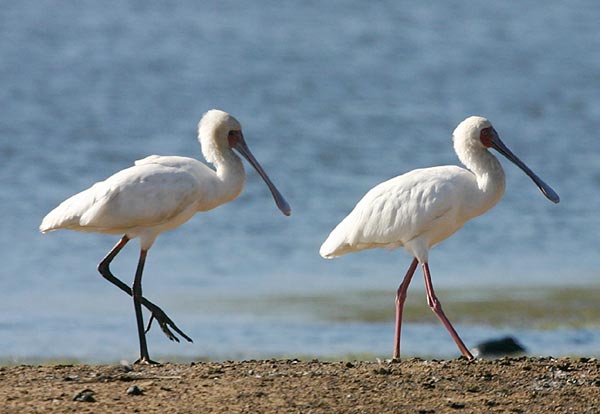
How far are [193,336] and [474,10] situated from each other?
28219 mm

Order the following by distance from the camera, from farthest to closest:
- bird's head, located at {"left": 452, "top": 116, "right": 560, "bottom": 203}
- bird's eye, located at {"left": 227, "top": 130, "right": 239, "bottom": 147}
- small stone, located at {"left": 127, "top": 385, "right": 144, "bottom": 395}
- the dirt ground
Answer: bird's eye, located at {"left": 227, "top": 130, "right": 239, "bottom": 147} → bird's head, located at {"left": 452, "top": 116, "right": 560, "bottom": 203} → small stone, located at {"left": 127, "top": 385, "right": 144, "bottom": 395} → the dirt ground

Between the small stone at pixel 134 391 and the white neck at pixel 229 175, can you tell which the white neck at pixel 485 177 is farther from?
the small stone at pixel 134 391

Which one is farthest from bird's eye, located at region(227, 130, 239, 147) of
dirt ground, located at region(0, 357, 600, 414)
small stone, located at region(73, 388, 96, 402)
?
small stone, located at region(73, 388, 96, 402)

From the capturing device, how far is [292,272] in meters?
18.1

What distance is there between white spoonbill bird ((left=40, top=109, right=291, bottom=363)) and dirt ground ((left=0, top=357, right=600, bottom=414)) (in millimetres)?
1598

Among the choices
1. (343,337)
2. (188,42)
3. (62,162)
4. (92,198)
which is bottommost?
(343,337)

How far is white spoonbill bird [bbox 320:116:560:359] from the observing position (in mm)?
10656

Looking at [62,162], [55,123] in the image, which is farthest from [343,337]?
[55,123]

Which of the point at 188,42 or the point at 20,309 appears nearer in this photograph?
the point at 20,309

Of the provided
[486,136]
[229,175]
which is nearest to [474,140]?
[486,136]

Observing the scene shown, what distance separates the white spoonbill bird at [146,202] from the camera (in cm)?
1080

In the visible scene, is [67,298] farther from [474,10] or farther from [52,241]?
[474,10]

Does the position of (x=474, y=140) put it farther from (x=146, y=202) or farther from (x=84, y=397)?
(x=84, y=397)

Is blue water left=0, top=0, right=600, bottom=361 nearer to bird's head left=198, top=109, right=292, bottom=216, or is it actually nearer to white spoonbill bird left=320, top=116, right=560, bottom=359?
bird's head left=198, top=109, right=292, bottom=216
